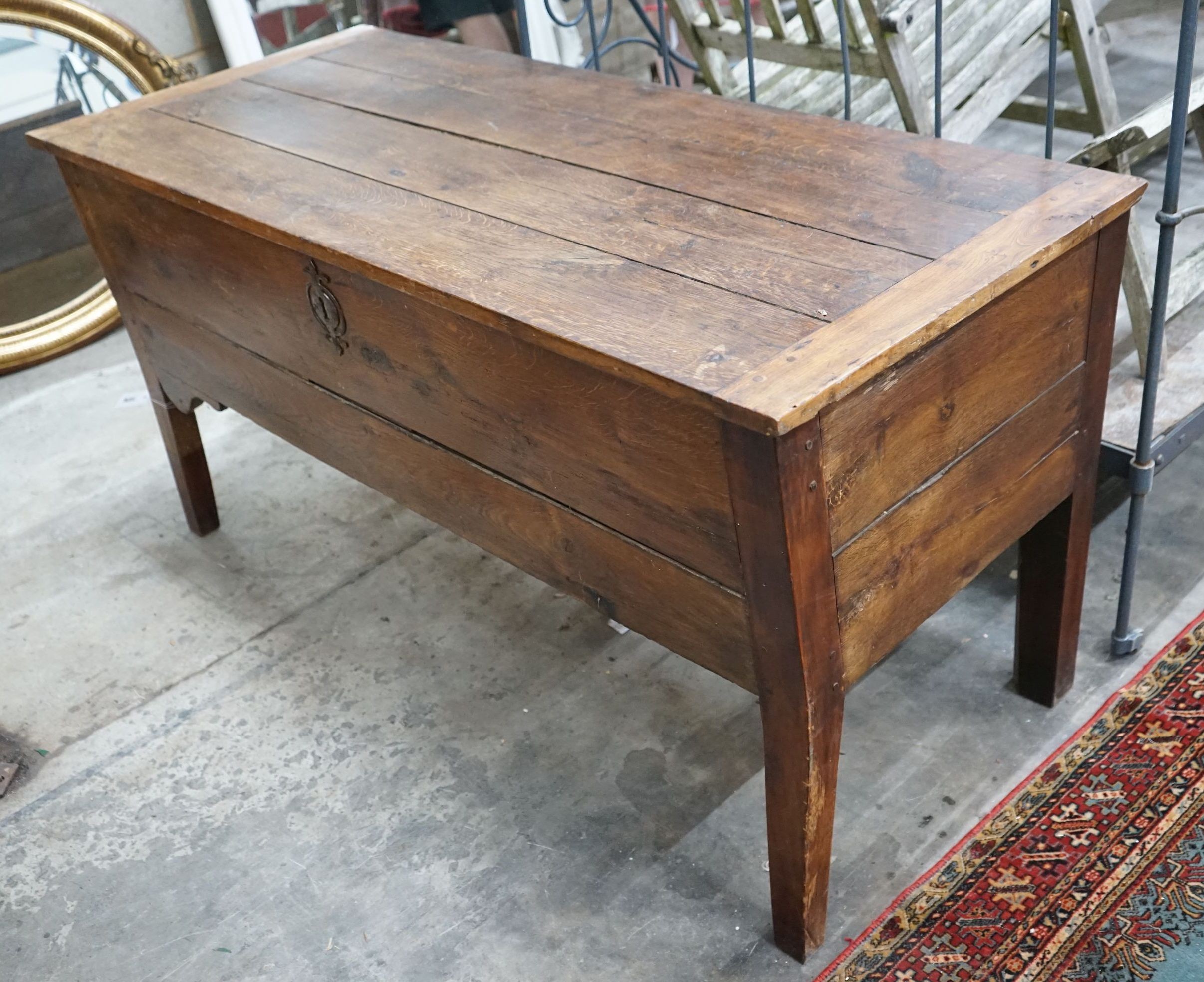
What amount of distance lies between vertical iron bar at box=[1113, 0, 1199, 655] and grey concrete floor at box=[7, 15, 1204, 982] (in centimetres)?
10

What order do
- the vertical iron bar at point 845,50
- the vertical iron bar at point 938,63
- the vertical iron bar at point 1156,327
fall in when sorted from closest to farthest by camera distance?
the vertical iron bar at point 1156,327 < the vertical iron bar at point 938,63 < the vertical iron bar at point 845,50

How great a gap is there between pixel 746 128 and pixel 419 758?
1.13 meters

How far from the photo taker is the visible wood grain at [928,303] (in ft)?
4.08

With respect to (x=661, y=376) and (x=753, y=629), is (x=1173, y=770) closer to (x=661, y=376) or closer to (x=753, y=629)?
(x=753, y=629)

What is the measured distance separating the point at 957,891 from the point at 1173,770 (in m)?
0.40

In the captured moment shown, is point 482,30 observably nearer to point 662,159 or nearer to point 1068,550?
point 662,159

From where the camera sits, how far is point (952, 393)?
144cm

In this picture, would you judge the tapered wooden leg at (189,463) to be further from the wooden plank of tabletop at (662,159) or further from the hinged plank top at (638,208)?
the wooden plank of tabletop at (662,159)

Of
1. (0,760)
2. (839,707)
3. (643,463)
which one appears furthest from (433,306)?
(0,760)

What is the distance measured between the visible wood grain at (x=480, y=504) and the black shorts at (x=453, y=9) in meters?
1.82

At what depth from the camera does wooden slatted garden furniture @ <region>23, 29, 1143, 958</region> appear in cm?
135

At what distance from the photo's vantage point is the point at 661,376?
51.3 inches

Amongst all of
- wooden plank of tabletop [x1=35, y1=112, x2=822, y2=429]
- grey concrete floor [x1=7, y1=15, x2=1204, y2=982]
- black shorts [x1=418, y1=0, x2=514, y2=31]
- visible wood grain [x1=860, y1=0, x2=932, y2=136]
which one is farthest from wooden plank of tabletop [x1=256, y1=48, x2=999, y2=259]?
black shorts [x1=418, y1=0, x2=514, y2=31]

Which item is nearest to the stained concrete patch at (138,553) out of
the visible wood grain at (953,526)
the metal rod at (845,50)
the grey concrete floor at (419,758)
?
the grey concrete floor at (419,758)
